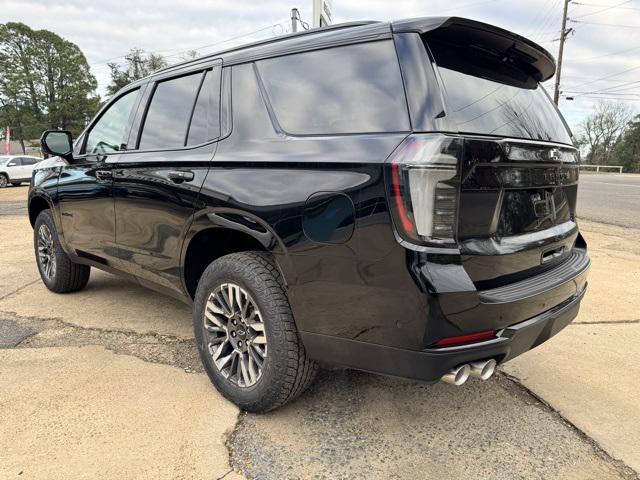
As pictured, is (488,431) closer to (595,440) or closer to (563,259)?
(595,440)

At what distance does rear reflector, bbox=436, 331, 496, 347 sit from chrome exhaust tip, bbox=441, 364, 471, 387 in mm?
105

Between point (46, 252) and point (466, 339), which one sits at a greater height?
point (466, 339)

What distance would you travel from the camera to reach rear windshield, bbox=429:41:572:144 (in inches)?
77.1

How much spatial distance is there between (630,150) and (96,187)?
6913cm

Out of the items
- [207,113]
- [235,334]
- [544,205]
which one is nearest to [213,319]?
[235,334]

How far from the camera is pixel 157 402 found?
2.53m

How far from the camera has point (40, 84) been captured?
166 ft

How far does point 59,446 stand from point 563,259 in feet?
8.50

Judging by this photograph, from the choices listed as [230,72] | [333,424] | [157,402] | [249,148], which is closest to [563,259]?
[333,424]

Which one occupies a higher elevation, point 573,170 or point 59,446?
point 573,170

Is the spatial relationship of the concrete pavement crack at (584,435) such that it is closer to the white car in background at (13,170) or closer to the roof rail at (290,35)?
the roof rail at (290,35)

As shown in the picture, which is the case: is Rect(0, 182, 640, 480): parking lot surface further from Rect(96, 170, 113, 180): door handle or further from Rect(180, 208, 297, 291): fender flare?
Rect(96, 170, 113, 180): door handle

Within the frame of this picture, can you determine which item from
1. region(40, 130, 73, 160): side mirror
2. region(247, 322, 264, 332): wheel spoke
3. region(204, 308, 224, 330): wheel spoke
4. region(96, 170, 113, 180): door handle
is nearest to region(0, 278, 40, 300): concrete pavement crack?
region(40, 130, 73, 160): side mirror

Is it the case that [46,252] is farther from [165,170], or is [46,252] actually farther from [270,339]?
[270,339]
